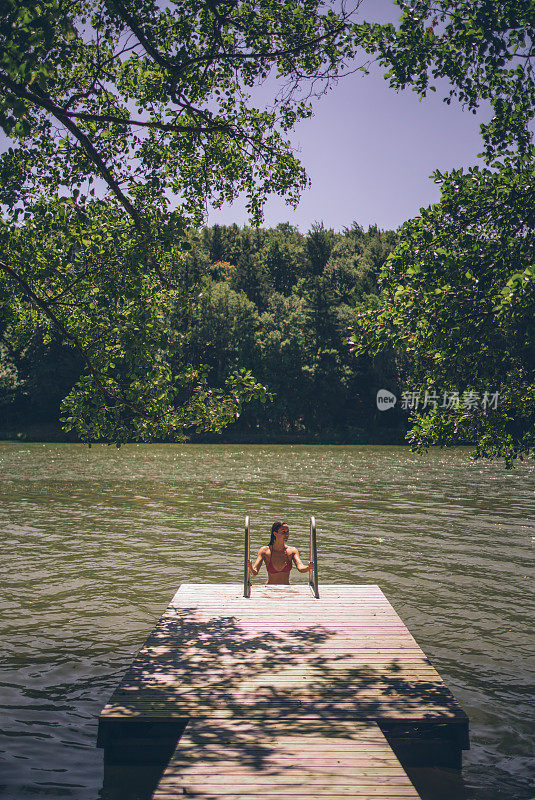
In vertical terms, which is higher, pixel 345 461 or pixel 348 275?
pixel 348 275

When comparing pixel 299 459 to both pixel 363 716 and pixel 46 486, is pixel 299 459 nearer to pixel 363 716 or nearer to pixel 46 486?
pixel 46 486

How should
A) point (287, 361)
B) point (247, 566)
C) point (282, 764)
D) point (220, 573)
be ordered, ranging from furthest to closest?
point (287, 361) < point (220, 573) < point (247, 566) < point (282, 764)

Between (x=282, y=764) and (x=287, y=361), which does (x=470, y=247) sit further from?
(x=287, y=361)

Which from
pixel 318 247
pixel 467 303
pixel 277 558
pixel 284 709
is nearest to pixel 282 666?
pixel 284 709

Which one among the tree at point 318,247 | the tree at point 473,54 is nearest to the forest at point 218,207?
the tree at point 473,54

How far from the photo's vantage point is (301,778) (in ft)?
19.2

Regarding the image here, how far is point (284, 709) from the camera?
7.25 metres

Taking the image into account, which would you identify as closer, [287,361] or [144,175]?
[144,175]

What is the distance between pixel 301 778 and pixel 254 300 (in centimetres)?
8105

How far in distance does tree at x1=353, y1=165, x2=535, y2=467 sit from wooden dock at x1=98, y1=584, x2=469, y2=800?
3.14 meters

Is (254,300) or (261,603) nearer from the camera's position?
(261,603)

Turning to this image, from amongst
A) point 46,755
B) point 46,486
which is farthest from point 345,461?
point 46,755

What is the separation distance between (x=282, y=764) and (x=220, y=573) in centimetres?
999

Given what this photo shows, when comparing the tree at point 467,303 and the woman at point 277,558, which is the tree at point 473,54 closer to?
the tree at point 467,303
